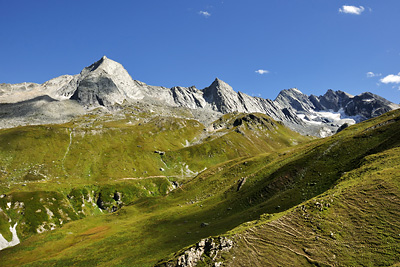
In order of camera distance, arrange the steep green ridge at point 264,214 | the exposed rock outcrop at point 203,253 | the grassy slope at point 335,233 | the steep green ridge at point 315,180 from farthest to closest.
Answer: the steep green ridge at point 315,180
the steep green ridge at point 264,214
the exposed rock outcrop at point 203,253
the grassy slope at point 335,233

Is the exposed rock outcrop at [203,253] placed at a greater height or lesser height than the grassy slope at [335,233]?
greater

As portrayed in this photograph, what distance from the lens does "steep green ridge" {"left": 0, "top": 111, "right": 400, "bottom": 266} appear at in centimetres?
2980

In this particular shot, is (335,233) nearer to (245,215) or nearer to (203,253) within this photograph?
(203,253)

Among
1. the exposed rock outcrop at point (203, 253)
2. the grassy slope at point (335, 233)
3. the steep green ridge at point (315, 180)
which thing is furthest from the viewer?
the steep green ridge at point (315, 180)

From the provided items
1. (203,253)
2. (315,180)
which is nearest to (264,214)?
(203,253)

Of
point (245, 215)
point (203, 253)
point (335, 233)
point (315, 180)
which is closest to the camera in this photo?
point (203, 253)

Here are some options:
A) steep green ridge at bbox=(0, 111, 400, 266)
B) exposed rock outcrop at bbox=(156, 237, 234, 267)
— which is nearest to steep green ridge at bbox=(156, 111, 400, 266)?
steep green ridge at bbox=(0, 111, 400, 266)

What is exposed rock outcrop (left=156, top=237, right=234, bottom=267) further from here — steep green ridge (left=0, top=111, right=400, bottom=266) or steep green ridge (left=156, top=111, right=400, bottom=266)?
steep green ridge (left=0, top=111, right=400, bottom=266)

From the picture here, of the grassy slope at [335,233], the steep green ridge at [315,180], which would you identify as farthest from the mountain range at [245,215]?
the steep green ridge at [315,180]

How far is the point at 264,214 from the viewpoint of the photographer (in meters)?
38.5

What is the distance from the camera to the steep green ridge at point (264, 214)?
2980cm

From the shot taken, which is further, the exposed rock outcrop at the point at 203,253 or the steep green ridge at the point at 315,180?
the steep green ridge at the point at 315,180

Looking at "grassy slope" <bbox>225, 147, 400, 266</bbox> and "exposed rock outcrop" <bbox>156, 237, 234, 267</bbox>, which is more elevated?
"exposed rock outcrop" <bbox>156, 237, 234, 267</bbox>

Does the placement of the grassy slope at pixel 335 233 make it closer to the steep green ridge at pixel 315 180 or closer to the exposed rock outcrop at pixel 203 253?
the steep green ridge at pixel 315 180
